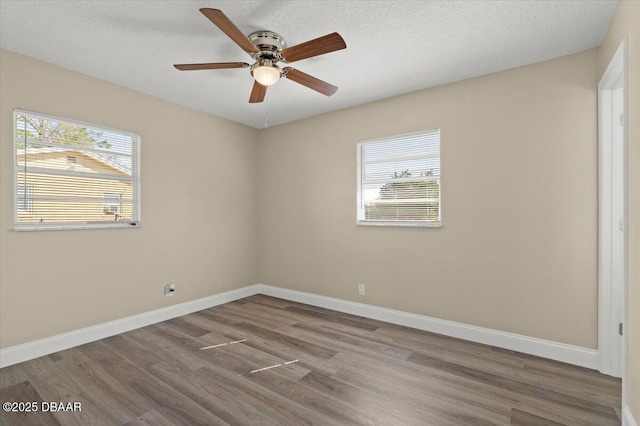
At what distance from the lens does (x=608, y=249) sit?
2.40 meters

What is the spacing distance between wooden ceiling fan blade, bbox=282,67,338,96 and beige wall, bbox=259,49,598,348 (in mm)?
1233

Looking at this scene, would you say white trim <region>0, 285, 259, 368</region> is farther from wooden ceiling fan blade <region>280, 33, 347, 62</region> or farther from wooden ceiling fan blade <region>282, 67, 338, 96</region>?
wooden ceiling fan blade <region>280, 33, 347, 62</region>

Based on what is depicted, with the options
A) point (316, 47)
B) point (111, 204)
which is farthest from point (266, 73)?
point (111, 204)

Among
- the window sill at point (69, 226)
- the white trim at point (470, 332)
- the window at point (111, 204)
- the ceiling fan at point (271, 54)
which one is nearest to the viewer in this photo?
the ceiling fan at point (271, 54)

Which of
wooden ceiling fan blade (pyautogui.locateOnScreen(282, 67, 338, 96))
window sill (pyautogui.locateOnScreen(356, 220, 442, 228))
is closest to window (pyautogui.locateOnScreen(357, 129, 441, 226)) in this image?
window sill (pyautogui.locateOnScreen(356, 220, 442, 228))

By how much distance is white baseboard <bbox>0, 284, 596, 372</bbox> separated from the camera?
2.60 meters

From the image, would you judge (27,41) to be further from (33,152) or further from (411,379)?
(411,379)

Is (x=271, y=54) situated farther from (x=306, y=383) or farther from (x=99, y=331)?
(x=99, y=331)

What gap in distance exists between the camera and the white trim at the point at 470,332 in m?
2.58

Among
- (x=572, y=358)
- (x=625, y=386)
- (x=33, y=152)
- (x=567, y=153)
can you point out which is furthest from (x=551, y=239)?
(x=33, y=152)

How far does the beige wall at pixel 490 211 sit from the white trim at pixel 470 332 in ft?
0.20

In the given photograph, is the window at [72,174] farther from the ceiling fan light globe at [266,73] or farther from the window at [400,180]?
the window at [400,180]

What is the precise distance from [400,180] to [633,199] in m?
2.10

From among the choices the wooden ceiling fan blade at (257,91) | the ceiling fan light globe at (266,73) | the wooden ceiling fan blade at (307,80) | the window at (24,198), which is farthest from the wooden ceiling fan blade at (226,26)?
the window at (24,198)
